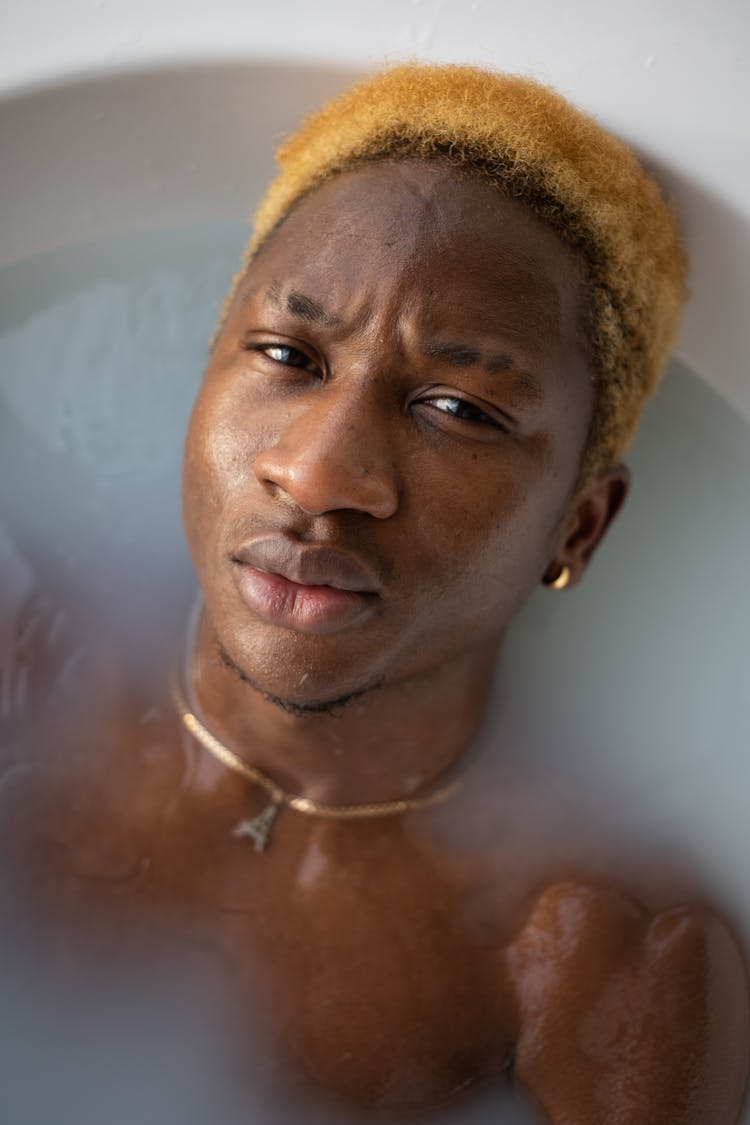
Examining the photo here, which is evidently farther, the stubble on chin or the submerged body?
the submerged body

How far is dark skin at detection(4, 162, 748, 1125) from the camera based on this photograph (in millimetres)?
1058

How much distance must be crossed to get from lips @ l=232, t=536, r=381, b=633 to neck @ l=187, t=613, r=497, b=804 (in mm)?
207

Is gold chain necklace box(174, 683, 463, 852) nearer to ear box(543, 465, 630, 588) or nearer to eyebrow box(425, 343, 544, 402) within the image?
ear box(543, 465, 630, 588)

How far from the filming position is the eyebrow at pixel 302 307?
1.09 metres

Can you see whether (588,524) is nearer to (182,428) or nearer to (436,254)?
(436,254)

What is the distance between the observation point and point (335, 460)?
3.28ft

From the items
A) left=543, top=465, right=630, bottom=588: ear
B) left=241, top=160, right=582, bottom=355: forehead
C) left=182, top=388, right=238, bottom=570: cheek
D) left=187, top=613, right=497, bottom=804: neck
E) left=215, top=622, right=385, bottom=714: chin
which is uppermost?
left=241, top=160, right=582, bottom=355: forehead

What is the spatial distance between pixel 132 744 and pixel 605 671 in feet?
2.13

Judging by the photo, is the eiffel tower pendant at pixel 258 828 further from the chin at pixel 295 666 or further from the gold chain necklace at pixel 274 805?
the chin at pixel 295 666

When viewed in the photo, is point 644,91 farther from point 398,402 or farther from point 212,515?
point 212,515

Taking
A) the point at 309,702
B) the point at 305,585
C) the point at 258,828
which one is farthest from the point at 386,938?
the point at 305,585

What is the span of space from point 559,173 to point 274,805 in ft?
2.49

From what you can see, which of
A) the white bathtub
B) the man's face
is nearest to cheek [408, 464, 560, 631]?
the man's face

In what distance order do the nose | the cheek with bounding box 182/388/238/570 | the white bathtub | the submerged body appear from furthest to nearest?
the white bathtub
the submerged body
the cheek with bounding box 182/388/238/570
the nose
